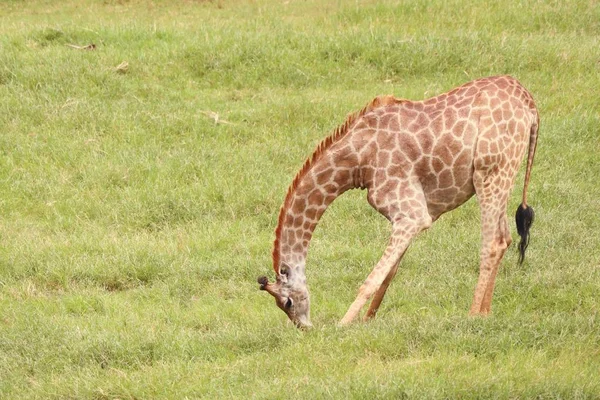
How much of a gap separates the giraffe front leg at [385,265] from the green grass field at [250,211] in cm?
26

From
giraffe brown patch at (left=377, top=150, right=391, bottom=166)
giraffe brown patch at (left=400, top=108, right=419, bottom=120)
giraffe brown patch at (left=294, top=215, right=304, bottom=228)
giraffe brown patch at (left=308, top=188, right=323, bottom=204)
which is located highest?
giraffe brown patch at (left=400, top=108, right=419, bottom=120)

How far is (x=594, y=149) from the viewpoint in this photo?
12.5 metres

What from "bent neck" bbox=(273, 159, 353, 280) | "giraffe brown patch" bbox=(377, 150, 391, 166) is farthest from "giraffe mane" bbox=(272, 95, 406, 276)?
"giraffe brown patch" bbox=(377, 150, 391, 166)

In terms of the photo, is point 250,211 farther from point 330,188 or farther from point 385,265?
point 385,265

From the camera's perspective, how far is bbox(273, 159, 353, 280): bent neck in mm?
8258

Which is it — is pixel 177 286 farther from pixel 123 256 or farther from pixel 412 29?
pixel 412 29

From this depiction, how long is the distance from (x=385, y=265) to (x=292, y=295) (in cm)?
75

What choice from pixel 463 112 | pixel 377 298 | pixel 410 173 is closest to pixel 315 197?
pixel 410 173

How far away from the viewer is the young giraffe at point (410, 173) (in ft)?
26.9

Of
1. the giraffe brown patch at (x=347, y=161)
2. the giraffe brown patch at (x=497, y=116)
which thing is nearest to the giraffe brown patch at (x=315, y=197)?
the giraffe brown patch at (x=347, y=161)

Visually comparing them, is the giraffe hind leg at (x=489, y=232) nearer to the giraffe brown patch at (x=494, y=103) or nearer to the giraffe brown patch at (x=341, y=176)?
the giraffe brown patch at (x=494, y=103)

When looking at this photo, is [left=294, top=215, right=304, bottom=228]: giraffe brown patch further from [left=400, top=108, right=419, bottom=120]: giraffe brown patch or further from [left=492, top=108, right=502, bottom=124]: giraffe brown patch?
[left=492, top=108, right=502, bottom=124]: giraffe brown patch

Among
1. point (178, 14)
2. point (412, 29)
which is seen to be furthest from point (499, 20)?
point (178, 14)

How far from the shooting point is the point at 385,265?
317 inches
